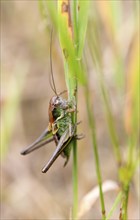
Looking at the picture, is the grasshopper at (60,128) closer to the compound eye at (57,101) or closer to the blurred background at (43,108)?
the compound eye at (57,101)

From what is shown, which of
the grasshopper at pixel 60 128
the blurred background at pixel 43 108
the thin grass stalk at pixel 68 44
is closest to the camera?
the thin grass stalk at pixel 68 44

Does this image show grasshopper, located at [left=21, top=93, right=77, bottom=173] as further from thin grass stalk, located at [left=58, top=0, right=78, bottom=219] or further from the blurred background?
the blurred background

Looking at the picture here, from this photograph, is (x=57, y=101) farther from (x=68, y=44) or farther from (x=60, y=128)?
(x=68, y=44)

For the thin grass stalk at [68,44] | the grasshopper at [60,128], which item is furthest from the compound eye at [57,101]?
the thin grass stalk at [68,44]

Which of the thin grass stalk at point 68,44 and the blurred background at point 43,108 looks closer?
the thin grass stalk at point 68,44

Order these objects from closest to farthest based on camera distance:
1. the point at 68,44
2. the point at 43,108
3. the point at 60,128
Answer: the point at 68,44 < the point at 60,128 < the point at 43,108

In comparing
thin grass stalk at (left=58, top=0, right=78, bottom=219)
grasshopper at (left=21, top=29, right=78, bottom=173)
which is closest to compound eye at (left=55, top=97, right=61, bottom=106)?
grasshopper at (left=21, top=29, right=78, bottom=173)

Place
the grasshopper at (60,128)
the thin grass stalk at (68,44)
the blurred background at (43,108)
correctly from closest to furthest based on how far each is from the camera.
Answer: the thin grass stalk at (68,44), the grasshopper at (60,128), the blurred background at (43,108)

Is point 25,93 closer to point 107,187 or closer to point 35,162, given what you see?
point 35,162

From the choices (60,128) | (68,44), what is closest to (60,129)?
(60,128)

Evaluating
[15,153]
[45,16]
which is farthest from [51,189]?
[45,16]
